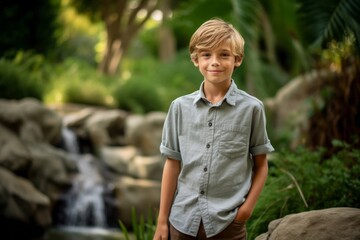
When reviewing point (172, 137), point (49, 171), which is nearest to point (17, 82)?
point (49, 171)

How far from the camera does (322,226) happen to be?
8.42 ft

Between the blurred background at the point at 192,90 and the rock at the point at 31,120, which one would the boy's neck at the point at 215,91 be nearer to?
the blurred background at the point at 192,90

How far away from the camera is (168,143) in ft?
7.63

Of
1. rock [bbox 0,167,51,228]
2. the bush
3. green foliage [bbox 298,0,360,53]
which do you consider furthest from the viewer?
the bush

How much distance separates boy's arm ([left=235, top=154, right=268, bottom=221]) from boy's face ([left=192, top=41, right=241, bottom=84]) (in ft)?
1.18

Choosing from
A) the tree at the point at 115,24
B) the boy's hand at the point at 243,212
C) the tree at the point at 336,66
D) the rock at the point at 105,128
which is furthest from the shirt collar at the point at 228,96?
the tree at the point at 115,24

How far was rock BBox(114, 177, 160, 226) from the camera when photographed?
9.30m

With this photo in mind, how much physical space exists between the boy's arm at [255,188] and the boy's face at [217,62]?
0.36 metres

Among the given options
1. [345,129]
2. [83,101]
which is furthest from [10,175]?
[83,101]

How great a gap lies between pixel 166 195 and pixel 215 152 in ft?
0.90

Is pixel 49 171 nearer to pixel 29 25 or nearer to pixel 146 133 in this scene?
pixel 146 133

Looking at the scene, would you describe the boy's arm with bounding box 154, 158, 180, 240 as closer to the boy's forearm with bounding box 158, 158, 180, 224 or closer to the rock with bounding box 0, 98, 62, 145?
the boy's forearm with bounding box 158, 158, 180, 224

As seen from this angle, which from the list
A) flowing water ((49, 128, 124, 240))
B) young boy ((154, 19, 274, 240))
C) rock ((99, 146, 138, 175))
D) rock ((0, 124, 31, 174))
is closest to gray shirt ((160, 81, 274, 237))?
young boy ((154, 19, 274, 240))

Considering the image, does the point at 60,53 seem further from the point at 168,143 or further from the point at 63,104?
the point at 168,143
